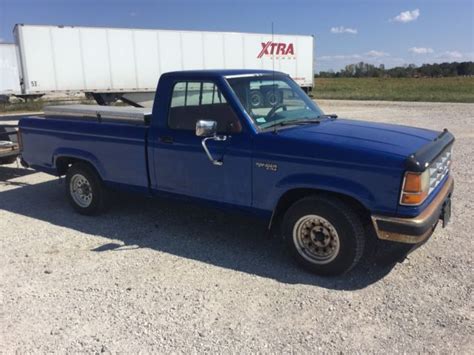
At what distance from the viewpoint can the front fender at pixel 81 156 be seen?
18.8 ft

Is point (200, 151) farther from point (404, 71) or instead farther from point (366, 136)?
point (404, 71)

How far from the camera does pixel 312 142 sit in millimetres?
4047

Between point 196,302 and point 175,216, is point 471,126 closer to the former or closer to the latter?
point 175,216

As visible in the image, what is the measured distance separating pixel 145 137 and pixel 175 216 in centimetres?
132

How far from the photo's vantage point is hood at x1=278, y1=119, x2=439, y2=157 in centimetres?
387

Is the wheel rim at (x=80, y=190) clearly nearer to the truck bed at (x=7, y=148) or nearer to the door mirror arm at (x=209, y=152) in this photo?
the door mirror arm at (x=209, y=152)

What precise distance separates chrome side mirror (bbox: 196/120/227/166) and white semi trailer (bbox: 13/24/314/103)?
42.3 feet

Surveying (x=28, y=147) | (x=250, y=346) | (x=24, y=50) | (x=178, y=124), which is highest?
(x=24, y=50)

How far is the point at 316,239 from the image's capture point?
13.8 feet

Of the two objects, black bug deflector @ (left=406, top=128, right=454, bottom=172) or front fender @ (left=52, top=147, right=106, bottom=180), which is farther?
front fender @ (left=52, top=147, right=106, bottom=180)

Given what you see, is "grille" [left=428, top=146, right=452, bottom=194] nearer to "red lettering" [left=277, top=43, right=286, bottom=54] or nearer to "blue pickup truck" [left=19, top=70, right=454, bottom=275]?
"blue pickup truck" [left=19, top=70, right=454, bottom=275]

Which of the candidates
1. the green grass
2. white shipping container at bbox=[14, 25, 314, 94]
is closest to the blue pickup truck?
white shipping container at bbox=[14, 25, 314, 94]

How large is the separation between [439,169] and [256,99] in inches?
74.3


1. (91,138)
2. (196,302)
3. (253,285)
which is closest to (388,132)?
(253,285)
